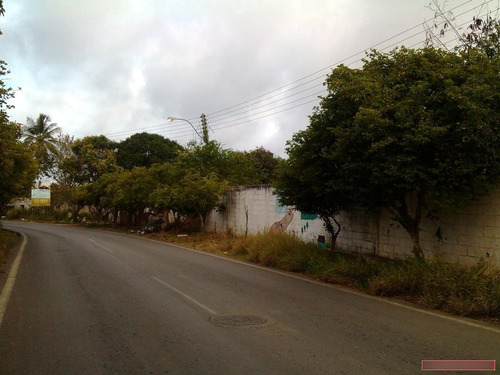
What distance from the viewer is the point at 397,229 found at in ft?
39.5

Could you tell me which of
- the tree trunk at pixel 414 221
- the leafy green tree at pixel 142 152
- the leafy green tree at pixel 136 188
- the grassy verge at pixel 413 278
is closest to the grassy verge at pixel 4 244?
the leafy green tree at pixel 136 188

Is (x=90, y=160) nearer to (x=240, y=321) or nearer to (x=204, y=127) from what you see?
(x=204, y=127)

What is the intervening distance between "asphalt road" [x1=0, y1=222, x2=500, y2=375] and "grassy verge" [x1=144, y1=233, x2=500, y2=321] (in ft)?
1.59

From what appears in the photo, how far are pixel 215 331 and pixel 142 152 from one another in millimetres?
44512

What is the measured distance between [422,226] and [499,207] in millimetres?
2260

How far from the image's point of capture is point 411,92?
869cm

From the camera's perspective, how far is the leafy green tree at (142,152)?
4800cm

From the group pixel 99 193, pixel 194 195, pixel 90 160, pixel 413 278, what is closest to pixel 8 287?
pixel 413 278

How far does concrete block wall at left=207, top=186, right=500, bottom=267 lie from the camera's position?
918cm

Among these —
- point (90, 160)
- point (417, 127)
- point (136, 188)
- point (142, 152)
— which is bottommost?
point (136, 188)

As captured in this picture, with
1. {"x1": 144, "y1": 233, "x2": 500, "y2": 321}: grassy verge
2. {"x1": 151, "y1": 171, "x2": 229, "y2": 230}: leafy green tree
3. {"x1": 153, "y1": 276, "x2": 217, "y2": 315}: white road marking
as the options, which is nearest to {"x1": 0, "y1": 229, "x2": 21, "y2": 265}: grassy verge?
{"x1": 153, "y1": 276, "x2": 217, "y2": 315}: white road marking

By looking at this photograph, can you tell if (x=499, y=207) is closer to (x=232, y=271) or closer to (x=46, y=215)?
(x=232, y=271)

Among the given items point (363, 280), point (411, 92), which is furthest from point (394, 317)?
point (411, 92)

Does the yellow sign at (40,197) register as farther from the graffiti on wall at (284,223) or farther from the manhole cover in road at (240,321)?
the manhole cover in road at (240,321)
